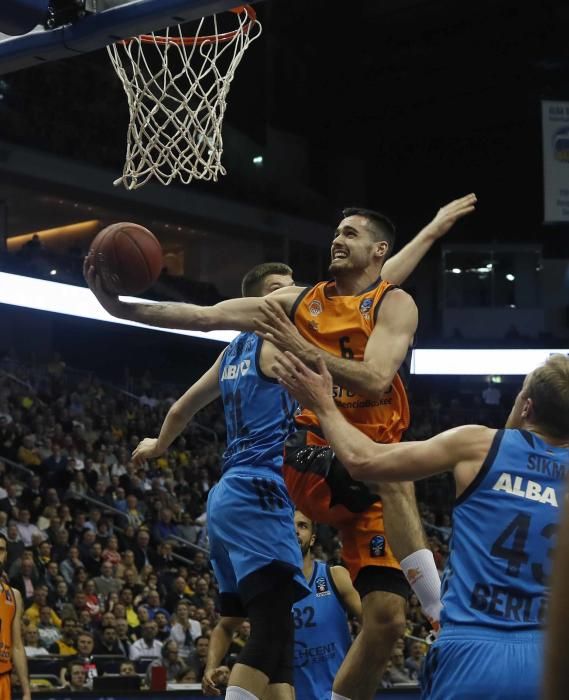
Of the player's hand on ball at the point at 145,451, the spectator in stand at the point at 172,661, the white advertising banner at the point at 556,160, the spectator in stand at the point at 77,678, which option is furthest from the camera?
the white advertising banner at the point at 556,160

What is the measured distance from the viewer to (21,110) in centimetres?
1983

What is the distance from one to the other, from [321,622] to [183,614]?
6.35 metres

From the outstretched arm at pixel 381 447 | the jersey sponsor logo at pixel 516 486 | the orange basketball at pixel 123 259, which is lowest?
the jersey sponsor logo at pixel 516 486

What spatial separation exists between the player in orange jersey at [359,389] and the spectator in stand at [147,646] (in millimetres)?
7140

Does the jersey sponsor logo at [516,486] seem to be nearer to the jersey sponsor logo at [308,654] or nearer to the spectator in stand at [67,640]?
the jersey sponsor logo at [308,654]

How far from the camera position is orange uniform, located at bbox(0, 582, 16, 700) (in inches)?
317

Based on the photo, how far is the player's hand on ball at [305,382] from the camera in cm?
368

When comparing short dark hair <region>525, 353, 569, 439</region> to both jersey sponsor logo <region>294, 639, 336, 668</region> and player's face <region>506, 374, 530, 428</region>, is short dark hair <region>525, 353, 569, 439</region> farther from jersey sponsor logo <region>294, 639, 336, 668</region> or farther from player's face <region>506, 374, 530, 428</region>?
jersey sponsor logo <region>294, 639, 336, 668</region>

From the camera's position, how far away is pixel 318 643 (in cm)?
629

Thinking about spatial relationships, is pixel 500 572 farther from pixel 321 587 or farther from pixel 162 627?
pixel 162 627

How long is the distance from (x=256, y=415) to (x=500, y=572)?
2100 mm

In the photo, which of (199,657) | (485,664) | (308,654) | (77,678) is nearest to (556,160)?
(199,657)

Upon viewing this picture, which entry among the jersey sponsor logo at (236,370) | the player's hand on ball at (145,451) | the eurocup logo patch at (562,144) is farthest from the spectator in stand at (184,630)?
the eurocup logo patch at (562,144)

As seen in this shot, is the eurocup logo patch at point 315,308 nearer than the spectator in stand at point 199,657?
Yes
